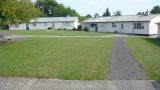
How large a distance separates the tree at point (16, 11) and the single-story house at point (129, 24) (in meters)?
29.6

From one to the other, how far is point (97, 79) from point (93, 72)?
4.08 ft

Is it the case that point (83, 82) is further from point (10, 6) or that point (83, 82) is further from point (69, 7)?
point (69, 7)

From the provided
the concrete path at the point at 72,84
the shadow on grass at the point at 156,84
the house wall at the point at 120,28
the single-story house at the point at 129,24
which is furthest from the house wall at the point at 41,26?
the shadow on grass at the point at 156,84

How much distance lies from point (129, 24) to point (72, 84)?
51.7 metres

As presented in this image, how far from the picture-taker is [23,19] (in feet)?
95.5

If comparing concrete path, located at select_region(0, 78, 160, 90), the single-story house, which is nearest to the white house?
the single-story house

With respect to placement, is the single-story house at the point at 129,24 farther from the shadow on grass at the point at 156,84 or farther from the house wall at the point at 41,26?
the shadow on grass at the point at 156,84

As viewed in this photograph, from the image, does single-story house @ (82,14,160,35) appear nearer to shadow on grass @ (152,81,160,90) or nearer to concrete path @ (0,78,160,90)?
shadow on grass @ (152,81,160,90)

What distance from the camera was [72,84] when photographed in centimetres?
959

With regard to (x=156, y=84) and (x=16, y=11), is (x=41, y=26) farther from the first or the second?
(x=156, y=84)

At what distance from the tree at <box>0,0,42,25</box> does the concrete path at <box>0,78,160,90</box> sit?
44.7 ft

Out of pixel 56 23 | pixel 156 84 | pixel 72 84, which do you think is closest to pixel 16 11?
pixel 72 84

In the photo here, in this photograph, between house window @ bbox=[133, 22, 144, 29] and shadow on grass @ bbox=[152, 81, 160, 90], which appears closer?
shadow on grass @ bbox=[152, 81, 160, 90]

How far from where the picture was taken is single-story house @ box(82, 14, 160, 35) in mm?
55312
